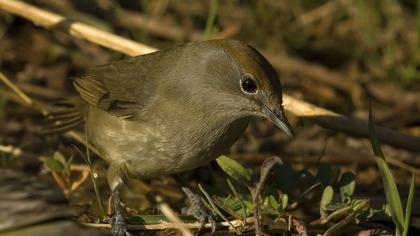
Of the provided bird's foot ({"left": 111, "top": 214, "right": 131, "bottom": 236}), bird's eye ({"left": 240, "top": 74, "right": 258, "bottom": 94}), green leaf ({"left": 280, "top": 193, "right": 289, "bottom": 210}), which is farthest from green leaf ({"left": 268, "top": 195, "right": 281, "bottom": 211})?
bird's foot ({"left": 111, "top": 214, "right": 131, "bottom": 236})

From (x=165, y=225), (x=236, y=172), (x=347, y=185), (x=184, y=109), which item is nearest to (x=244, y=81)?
(x=184, y=109)

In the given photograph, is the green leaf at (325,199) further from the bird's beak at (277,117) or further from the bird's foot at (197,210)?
the bird's foot at (197,210)

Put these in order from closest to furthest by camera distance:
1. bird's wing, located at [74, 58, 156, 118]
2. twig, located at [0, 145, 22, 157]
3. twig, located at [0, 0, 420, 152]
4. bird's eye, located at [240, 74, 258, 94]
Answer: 1. bird's eye, located at [240, 74, 258, 94]
2. bird's wing, located at [74, 58, 156, 118]
3. twig, located at [0, 0, 420, 152]
4. twig, located at [0, 145, 22, 157]

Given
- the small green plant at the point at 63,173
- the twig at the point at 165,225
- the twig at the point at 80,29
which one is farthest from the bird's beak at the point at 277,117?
the twig at the point at 80,29

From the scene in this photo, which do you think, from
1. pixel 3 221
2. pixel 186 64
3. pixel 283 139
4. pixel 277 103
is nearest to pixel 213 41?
pixel 186 64

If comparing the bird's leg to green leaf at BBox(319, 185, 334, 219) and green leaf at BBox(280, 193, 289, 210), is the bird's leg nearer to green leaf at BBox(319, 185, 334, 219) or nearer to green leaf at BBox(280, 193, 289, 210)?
green leaf at BBox(280, 193, 289, 210)

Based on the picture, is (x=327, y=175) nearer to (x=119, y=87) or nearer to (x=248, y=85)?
(x=248, y=85)
